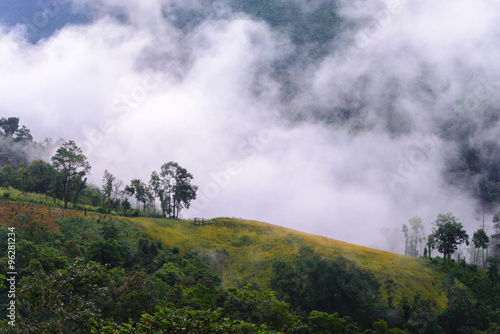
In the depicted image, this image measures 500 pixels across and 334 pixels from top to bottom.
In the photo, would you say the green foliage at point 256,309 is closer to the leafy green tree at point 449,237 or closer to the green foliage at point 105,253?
the green foliage at point 105,253

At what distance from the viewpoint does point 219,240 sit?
74.6 metres

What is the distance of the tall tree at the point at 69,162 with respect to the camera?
73.5 m

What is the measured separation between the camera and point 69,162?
74188mm

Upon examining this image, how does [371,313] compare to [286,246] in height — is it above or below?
below

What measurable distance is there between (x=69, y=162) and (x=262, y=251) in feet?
126

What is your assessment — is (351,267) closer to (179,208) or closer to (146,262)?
(146,262)

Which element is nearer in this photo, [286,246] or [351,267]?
[351,267]

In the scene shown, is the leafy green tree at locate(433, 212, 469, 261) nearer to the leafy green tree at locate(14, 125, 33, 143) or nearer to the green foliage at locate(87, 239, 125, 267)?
the green foliage at locate(87, 239, 125, 267)

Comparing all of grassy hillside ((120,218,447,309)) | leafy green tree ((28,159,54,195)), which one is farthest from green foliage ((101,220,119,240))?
leafy green tree ((28,159,54,195))

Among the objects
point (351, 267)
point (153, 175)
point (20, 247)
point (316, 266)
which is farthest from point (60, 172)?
point (351, 267)

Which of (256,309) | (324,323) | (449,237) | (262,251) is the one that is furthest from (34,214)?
(449,237)

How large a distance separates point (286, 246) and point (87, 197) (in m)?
49.6

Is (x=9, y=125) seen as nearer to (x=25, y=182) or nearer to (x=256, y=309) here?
(x=25, y=182)

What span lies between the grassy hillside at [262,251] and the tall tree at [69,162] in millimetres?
13153
